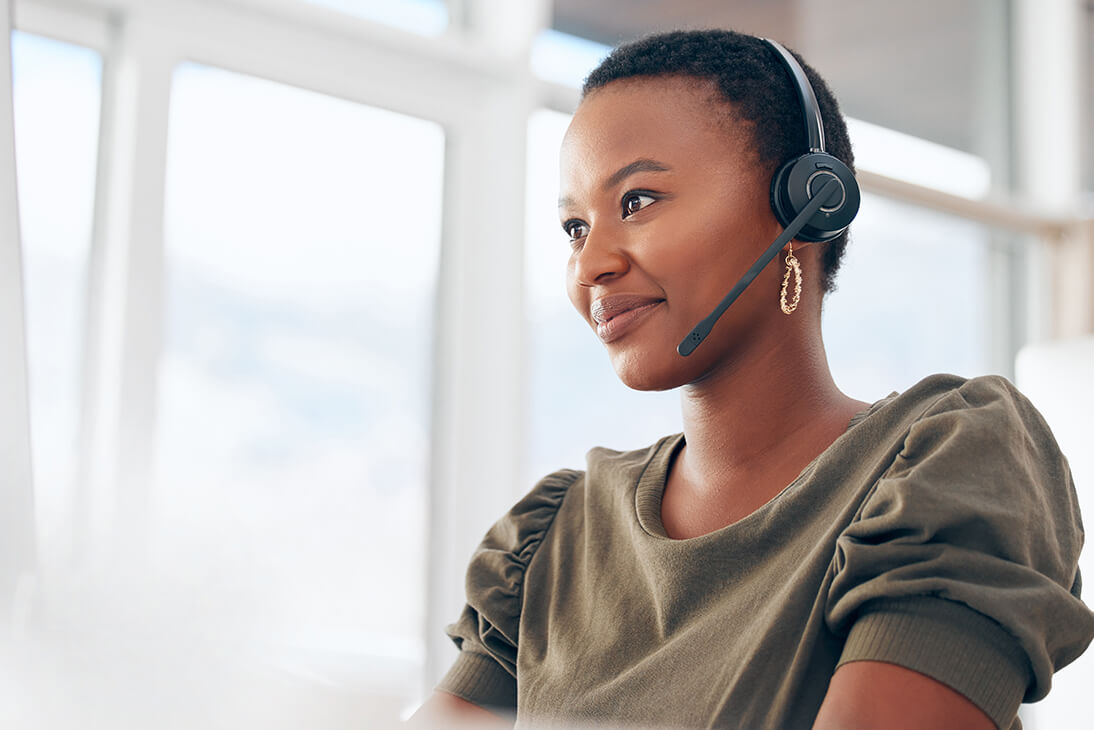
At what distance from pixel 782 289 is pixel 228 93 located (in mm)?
1374

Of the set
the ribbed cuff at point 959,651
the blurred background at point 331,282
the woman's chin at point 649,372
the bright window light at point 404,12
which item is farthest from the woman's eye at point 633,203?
the bright window light at point 404,12

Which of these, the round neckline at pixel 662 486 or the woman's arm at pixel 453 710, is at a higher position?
the round neckline at pixel 662 486

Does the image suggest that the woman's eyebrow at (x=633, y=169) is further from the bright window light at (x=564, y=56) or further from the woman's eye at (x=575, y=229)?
the bright window light at (x=564, y=56)

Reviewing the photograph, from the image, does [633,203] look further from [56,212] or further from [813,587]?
[56,212]

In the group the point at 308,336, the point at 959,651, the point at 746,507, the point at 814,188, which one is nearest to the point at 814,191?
the point at 814,188

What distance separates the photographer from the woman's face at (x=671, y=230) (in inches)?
31.3

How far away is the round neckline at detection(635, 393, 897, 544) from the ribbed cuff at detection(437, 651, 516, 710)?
0.62 ft

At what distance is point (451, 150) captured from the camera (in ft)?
7.12

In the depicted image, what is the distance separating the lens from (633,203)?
32.3 inches

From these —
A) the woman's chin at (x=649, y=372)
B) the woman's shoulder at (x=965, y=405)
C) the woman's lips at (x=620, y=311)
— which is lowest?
the woman's shoulder at (x=965, y=405)

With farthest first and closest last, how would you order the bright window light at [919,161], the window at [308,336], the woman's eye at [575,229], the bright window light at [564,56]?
the bright window light at [919,161]
the bright window light at [564,56]
the window at [308,336]
the woman's eye at [575,229]

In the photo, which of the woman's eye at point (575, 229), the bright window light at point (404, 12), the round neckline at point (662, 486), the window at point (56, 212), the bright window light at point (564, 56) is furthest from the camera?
the bright window light at point (564, 56)

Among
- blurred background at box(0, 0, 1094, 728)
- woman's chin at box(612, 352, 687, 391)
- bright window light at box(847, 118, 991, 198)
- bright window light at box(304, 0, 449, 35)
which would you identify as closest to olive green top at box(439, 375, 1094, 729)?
woman's chin at box(612, 352, 687, 391)

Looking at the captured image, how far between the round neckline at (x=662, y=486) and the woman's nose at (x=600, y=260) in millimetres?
183
